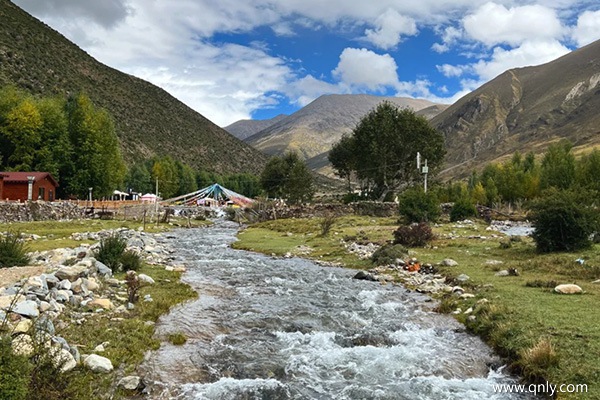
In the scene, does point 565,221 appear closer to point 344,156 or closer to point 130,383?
point 130,383

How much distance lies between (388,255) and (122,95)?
405 feet

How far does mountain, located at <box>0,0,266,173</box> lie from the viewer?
9244 cm

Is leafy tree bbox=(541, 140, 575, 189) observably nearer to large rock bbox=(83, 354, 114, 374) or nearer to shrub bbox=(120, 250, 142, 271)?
shrub bbox=(120, 250, 142, 271)

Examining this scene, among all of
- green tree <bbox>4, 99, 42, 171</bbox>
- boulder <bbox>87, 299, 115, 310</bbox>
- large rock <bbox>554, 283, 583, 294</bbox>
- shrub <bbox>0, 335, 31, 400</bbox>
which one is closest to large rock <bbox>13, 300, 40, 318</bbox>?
boulder <bbox>87, 299, 115, 310</bbox>

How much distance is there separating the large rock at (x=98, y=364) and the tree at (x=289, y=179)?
76959mm

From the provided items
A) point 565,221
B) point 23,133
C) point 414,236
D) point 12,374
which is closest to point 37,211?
point 23,133

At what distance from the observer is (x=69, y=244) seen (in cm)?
2464

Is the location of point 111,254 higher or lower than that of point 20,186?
lower

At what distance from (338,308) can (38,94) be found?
8947 cm

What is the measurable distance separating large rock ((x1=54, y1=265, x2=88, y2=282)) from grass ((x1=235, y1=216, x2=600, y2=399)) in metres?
11.4

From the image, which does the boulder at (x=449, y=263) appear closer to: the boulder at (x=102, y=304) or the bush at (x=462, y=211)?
the boulder at (x=102, y=304)

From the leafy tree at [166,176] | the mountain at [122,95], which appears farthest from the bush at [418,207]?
the mountain at [122,95]

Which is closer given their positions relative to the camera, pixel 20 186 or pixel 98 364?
pixel 98 364

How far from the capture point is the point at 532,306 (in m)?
12.0
